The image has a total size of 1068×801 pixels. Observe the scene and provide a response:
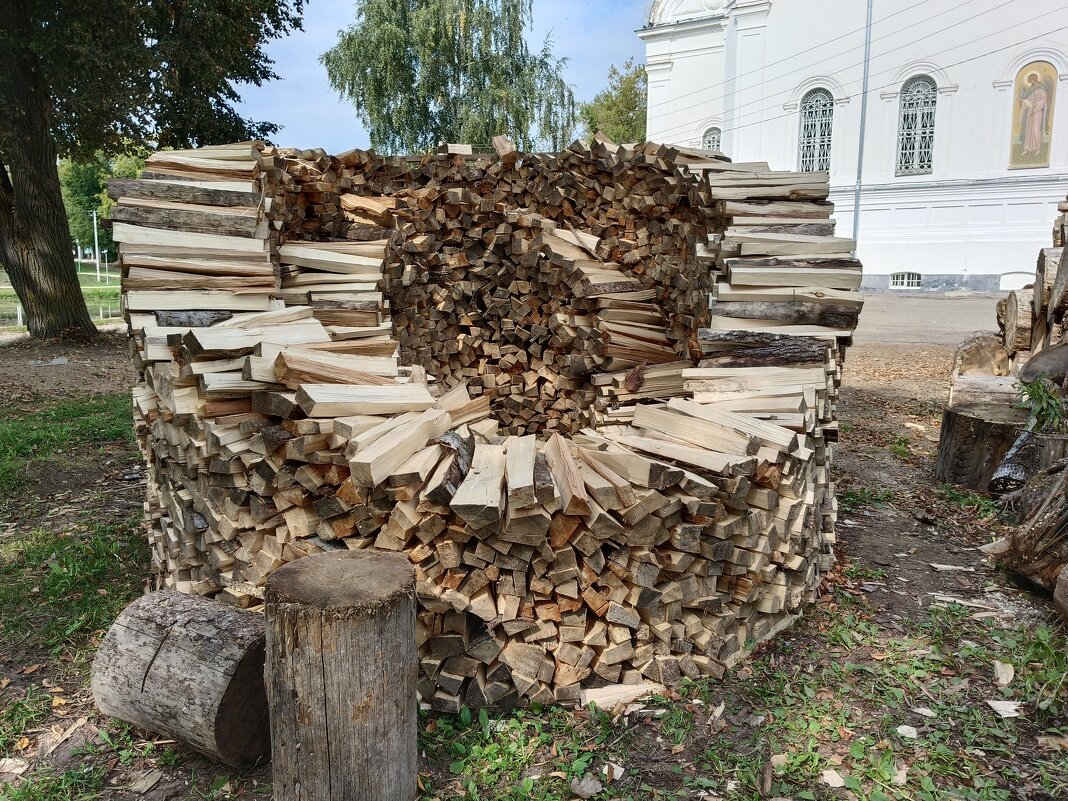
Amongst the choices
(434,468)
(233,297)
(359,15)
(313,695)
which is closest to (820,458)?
(434,468)

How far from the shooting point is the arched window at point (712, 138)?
26953 millimetres

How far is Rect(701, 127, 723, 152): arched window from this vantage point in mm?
26953

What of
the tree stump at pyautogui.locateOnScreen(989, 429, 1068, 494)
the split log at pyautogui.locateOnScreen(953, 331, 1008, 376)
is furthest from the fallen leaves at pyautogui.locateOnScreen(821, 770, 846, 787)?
the split log at pyautogui.locateOnScreen(953, 331, 1008, 376)

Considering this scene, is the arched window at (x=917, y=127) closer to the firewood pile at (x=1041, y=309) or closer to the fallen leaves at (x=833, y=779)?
the firewood pile at (x=1041, y=309)

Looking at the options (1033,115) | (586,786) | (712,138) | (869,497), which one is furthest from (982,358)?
(712,138)

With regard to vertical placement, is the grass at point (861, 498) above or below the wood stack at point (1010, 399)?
below

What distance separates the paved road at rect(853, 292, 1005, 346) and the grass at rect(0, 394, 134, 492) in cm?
1143

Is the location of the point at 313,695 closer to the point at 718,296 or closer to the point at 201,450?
the point at 201,450

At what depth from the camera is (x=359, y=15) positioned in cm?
2212

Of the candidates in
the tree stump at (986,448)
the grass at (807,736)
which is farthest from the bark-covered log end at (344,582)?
the tree stump at (986,448)

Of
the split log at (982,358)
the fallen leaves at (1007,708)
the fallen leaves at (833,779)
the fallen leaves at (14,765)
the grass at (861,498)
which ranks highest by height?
the split log at (982,358)

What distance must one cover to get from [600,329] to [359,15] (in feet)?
65.6

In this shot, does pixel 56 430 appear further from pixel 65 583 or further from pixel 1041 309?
pixel 1041 309

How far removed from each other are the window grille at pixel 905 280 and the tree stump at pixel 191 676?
24.9 meters
